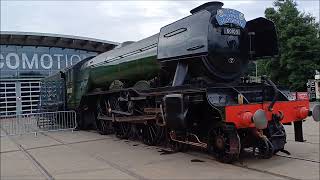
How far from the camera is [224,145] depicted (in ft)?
24.4

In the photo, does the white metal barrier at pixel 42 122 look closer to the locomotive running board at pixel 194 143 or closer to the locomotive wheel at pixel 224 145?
the locomotive running board at pixel 194 143

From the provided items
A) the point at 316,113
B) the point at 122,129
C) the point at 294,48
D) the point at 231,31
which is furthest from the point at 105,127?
the point at 294,48

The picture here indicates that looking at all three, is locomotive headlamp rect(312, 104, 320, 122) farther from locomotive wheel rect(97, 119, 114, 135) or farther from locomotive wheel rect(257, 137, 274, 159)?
locomotive wheel rect(97, 119, 114, 135)

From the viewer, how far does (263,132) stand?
7.61 m

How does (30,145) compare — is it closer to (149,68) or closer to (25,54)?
(149,68)

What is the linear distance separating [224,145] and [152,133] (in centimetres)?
321

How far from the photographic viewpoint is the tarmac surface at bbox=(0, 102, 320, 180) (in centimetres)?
679

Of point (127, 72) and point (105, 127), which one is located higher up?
point (127, 72)

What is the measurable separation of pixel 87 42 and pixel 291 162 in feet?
88.4

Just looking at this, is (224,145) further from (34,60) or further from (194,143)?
(34,60)

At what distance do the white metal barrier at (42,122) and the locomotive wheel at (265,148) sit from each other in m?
9.91

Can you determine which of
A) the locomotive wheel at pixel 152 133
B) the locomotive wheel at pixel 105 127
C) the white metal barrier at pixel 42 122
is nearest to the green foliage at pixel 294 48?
the white metal barrier at pixel 42 122

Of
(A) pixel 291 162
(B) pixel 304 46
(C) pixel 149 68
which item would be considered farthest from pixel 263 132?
(B) pixel 304 46

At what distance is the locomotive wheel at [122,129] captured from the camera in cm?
1186
